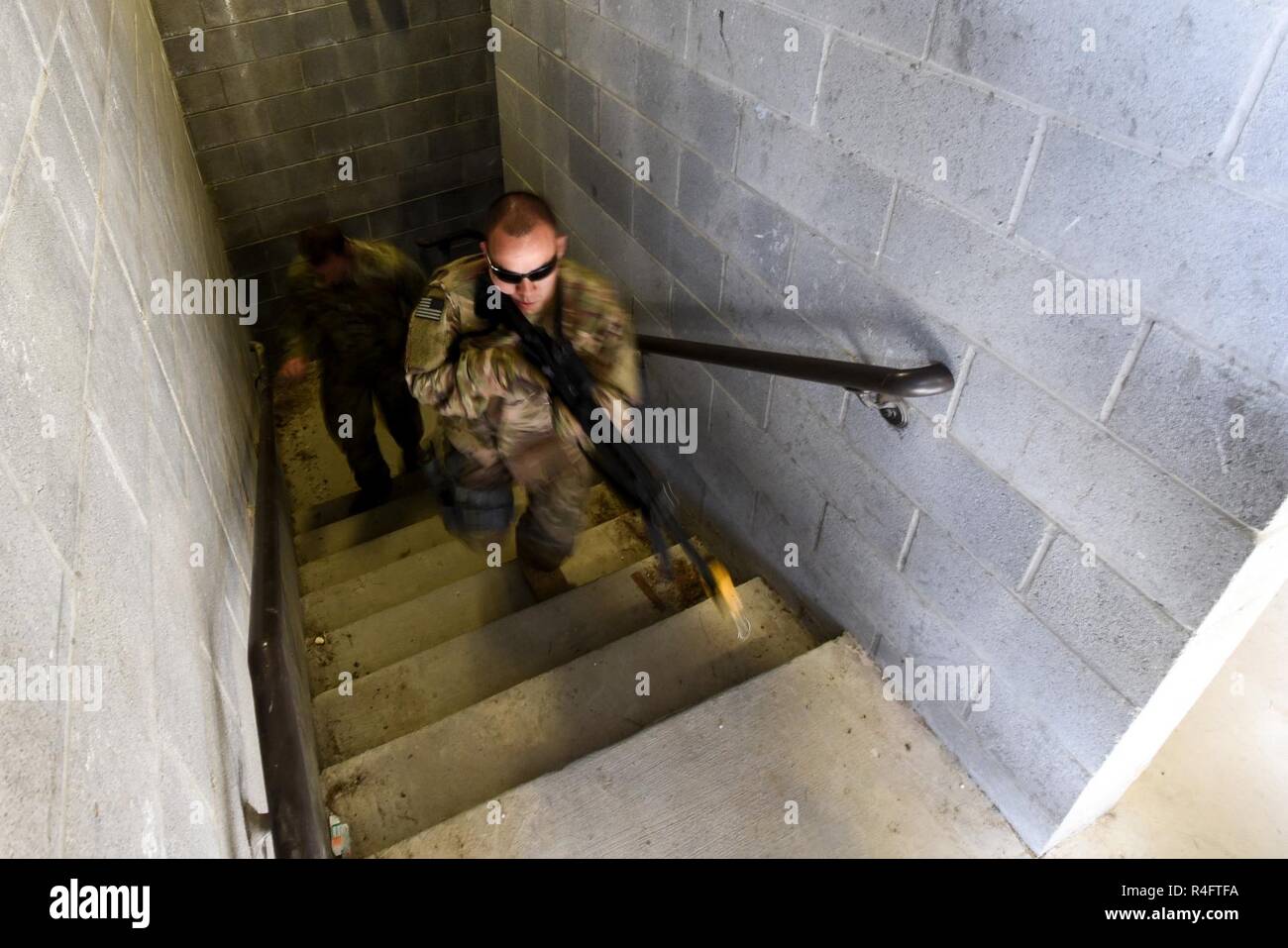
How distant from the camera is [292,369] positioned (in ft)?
10.9

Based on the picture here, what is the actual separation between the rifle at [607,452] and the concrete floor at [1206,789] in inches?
28.5

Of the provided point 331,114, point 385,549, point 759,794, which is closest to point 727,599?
point 759,794

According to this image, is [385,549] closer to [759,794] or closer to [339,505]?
[339,505]

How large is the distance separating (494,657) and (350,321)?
5.16ft

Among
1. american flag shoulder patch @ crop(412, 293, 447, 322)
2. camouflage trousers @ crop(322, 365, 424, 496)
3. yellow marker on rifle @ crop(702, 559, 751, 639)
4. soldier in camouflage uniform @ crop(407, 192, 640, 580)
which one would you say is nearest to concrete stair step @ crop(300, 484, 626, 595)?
camouflage trousers @ crop(322, 365, 424, 496)

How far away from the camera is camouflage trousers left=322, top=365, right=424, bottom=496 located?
362 cm

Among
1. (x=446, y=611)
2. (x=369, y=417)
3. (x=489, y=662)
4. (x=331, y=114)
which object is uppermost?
(x=331, y=114)

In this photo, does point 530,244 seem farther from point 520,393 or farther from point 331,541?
point 331,541

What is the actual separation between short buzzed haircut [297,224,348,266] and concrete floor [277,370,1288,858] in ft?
8.99

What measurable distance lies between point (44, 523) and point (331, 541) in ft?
10.3

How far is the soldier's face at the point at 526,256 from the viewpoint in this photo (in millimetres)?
2324

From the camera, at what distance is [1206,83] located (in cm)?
129

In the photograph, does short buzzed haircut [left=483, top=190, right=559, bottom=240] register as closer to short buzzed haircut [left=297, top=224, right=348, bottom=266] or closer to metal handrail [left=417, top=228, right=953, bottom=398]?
metal handrail [left=417, top=228, right=953, bottom=398]

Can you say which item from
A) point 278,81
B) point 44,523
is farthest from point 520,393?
point 278,81
